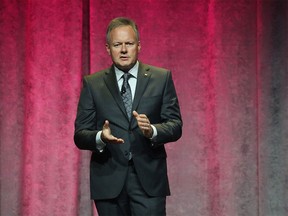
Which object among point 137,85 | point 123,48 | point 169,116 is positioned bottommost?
point 169,116

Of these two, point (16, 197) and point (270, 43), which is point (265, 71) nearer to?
point (270, 43)

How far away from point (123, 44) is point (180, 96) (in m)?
1.53

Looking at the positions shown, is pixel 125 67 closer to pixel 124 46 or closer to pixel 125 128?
pixel 124 46

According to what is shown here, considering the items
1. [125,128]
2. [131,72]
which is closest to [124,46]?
[131,72]

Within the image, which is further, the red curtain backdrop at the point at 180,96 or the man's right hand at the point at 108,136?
the red curtain backdrop at the point at 180,96

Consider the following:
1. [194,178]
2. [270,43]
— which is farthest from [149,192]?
[270,43]

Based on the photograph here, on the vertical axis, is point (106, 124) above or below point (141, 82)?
below

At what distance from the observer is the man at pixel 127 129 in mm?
2516

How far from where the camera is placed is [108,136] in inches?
94.7

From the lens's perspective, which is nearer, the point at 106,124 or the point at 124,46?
the point at 106,124

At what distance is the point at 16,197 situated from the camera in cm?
400

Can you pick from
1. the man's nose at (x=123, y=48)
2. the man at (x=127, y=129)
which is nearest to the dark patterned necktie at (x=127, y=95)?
the man at (x=127, y=129)

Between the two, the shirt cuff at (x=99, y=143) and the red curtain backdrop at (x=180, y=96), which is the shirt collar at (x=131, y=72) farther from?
the red curtain backdrop at (x=180, y=96)

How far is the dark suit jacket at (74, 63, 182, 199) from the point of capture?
2.52m
